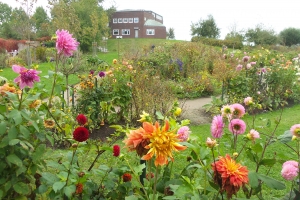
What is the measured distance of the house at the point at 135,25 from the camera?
4997cm

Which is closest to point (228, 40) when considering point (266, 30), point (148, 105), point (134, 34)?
point (266, 30)

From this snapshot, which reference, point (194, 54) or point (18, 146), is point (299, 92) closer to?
point (194, 54)

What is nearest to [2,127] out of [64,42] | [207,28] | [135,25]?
[64,42]

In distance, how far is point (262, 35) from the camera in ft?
98.1

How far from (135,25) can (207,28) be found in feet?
55.8

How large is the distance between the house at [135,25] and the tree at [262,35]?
21.5 m

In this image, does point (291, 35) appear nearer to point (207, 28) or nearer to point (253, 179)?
point (207, 28)

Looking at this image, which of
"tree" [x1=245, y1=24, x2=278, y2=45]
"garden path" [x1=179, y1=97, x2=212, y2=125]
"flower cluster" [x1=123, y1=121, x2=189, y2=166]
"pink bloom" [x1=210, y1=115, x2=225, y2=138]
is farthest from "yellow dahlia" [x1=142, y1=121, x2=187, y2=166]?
"tree" [x1=245, y1=24, x2=278, y2=45]

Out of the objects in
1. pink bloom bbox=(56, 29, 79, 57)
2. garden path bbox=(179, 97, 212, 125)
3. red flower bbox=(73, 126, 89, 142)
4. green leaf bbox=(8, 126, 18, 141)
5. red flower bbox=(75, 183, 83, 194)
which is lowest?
garden path bbox=(179, 97, 212, 125)

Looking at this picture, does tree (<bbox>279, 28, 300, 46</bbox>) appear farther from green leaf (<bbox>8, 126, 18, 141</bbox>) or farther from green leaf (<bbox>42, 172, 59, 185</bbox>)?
green leaf (<bbox>8, 126, 18, 141</bbox>)

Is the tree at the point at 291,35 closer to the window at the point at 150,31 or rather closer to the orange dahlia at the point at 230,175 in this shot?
the window at the point at 150,31

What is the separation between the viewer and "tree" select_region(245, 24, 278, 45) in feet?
97.9

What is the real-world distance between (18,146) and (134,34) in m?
50.2

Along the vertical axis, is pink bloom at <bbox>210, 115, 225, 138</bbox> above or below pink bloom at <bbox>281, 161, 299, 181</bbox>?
above
